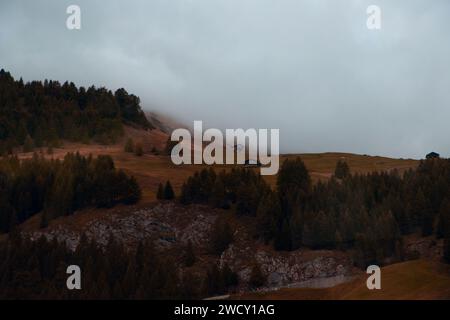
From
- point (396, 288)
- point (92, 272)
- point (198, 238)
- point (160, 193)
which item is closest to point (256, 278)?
point (198, 238)

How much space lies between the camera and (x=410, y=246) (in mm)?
117188

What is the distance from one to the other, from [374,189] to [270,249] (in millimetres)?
25772

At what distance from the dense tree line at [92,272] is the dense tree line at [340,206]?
20712mm

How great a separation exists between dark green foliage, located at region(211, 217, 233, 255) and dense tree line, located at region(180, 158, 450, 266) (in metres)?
5.93

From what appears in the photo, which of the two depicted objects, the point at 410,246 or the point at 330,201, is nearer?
the point at 410,246

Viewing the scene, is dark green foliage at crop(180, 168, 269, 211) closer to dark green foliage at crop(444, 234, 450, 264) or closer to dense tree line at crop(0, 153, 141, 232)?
dense tree line at crop(0, 153, 141, 232)

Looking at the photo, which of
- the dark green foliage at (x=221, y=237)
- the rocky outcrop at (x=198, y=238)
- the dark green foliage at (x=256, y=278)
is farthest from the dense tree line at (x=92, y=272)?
the dark green foliage at (x=221, y=237)

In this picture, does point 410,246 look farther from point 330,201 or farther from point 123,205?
point 123,205

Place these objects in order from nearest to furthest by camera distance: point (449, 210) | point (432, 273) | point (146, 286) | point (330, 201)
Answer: point (432, 273) < point (146, 286) < point (449, 210) < point (330, 201)

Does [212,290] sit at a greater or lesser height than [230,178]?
lesser

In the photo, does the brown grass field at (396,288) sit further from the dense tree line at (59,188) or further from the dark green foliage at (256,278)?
the dense tree line at (59,188)

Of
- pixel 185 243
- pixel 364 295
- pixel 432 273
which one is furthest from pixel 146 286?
pixel 432 273

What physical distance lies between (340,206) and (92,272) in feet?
151
